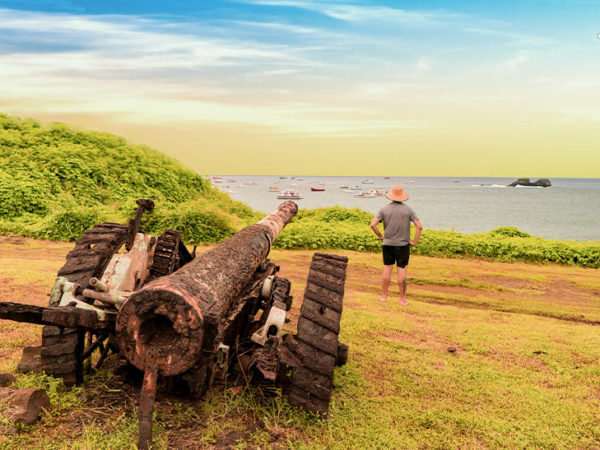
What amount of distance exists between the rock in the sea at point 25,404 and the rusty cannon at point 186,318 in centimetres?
38

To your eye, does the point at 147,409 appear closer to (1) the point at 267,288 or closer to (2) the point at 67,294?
(2) the point at 67,294

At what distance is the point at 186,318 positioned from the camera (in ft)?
9.42

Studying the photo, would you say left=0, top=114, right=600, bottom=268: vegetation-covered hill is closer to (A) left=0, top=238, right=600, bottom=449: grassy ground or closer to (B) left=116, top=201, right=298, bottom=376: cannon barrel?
(A) left=0, top=238, right=600, bottom=449: grassy ground

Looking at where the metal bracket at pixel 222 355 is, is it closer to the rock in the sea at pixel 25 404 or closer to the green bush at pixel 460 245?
the rock in the sea at pixel 25 404

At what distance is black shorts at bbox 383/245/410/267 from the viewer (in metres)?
7.88

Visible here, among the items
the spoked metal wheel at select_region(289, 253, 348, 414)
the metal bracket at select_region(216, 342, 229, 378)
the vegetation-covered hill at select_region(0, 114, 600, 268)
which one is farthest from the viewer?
the vegetation-covered hill at select_region(0, 114, 600, 268)

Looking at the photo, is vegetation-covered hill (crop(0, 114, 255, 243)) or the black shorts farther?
vegetation-covered hill (crop(0, 114, 255, 243))

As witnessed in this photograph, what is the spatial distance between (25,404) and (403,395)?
3250 mm

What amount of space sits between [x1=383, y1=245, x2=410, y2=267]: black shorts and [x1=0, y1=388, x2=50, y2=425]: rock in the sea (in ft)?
19.3

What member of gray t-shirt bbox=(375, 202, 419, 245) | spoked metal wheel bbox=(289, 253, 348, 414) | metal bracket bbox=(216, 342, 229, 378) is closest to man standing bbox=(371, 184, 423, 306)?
gray t-shirt bbox=(375, 202, 419, 245)

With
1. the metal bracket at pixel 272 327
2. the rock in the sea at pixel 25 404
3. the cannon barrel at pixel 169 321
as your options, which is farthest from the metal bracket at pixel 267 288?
the rock in the sea at pixel 25 404

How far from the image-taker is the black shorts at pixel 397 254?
7.88m

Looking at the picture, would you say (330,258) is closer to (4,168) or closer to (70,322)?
(70,322)

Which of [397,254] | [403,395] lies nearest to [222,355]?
[403,395]
